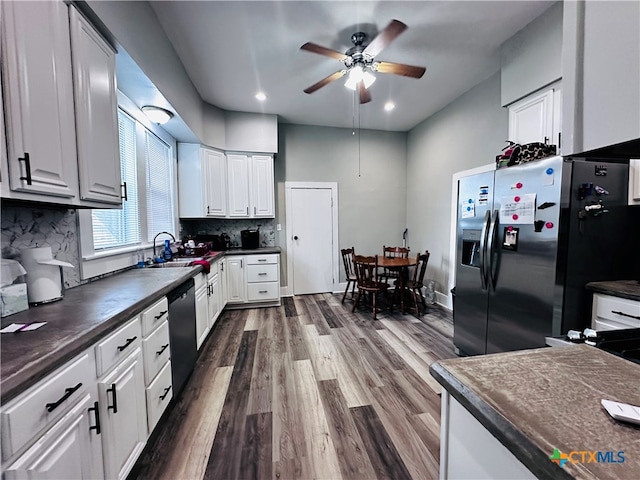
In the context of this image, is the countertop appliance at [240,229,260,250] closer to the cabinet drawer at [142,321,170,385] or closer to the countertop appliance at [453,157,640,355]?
the cabinet drawer at [142,321,170,385]

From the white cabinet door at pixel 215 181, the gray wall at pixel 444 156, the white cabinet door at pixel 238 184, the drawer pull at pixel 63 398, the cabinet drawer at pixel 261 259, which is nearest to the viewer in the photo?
the drawer pull at pixel 63 398

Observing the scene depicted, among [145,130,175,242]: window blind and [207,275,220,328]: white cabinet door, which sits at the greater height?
[145,130,175,242]: window blind

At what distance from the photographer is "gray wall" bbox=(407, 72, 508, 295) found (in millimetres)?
3113

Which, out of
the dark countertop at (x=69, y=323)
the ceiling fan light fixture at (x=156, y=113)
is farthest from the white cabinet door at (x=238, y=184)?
the dark countertop at (x=69, y=323)

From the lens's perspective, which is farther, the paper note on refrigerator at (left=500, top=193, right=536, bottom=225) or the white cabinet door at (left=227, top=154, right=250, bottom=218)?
the white cabinet door at (left=227, top=154, right=250, bottom=218)

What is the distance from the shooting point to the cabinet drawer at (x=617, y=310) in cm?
148

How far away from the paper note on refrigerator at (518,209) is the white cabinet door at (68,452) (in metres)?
2.59

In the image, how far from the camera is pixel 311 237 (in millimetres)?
4711

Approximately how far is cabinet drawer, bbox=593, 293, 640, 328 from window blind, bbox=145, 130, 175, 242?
376 centimetres

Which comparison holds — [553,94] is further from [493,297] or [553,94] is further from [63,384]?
[63,384]

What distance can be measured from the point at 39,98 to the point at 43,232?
30.5 inches


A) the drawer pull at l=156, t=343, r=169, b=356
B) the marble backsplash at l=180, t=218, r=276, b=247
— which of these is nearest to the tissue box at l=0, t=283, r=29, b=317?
the drawer pull at l=156, t=343, r=169, b=356

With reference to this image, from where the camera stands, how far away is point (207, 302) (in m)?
2.81

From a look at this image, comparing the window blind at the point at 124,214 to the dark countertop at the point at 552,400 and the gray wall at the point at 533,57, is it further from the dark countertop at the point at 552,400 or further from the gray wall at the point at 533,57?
the gray wall at the point at 533,57
